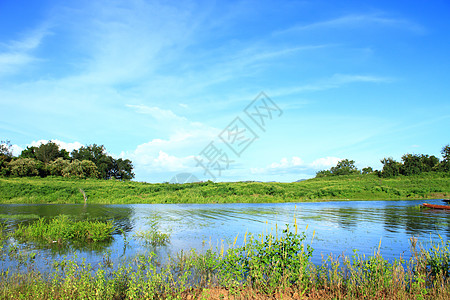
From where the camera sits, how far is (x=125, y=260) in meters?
10.9

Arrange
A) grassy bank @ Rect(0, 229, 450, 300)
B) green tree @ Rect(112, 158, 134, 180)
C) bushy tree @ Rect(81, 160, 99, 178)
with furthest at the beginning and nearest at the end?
green tree @ Rect(112, 158, 134, 180) < bushy tree @ Rect(81, 160, 99, 178) < grassy bank @ Rect(0, 229, 450, 300)

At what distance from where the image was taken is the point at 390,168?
69938 millimetres

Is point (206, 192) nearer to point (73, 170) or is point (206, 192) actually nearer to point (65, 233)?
point (65, 233)

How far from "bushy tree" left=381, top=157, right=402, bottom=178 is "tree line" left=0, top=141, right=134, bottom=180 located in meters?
67.1

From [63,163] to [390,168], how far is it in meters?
74.7

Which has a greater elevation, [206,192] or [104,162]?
[104,162]

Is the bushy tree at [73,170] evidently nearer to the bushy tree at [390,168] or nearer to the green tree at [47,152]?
the green tree at [47,152]

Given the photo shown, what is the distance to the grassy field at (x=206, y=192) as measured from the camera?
141 feet

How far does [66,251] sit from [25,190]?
38148mm

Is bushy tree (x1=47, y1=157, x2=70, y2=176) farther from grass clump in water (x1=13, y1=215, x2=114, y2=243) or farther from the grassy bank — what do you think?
the grassy bank

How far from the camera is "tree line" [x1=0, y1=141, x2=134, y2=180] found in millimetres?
62625

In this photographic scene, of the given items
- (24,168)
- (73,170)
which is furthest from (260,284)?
(73,170)

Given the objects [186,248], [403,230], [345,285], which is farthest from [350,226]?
[345,285]

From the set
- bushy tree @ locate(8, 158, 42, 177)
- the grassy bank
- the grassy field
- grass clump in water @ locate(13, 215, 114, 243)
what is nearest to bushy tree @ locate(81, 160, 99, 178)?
bushy tree @ locate(8, 158, 42, 177)
